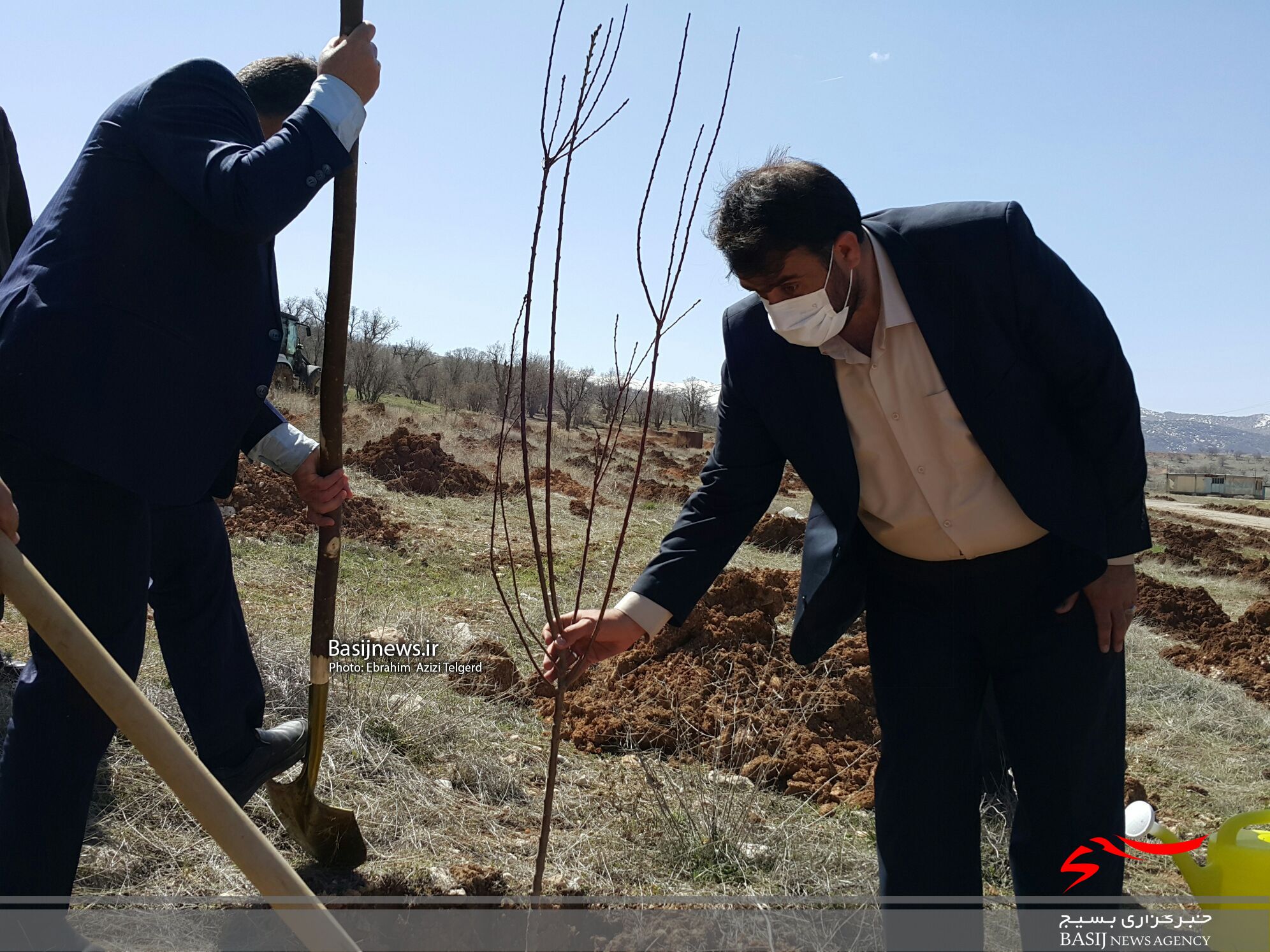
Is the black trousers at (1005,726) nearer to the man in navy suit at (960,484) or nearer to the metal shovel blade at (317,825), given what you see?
the man in navy suit at (960,484)

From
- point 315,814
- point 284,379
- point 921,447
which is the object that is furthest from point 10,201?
point 284,379

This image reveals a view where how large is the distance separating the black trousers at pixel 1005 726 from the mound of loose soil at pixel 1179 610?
6.13 metres

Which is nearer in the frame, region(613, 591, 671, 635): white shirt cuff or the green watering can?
region(613, 591, 671, 635): white shirt cuff

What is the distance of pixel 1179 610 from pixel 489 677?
5.77 m

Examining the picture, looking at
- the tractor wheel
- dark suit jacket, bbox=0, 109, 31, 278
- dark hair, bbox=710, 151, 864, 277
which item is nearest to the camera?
dark hair, bbox=710, 151, 864, 277

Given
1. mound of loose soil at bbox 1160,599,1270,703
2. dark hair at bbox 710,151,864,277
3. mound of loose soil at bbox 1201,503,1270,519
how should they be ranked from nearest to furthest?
1. dark hair at bbox 710,151,864,277
2. mound of loose soil at bbox 1160,599,1270,703
3. mound of loose soil at bbox 1201,503,1270,519

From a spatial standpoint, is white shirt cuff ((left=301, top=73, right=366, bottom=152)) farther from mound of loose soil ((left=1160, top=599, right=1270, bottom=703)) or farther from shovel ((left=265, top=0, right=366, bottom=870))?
mound of loose soil ((left=1160, top=599, right=1270, bottom=703))

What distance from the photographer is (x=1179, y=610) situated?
7.41 metres

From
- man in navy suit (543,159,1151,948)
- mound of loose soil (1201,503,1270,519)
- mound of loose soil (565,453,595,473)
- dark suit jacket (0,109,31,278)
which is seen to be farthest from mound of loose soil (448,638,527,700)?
mound of loose soil (1201,503,1270,519)

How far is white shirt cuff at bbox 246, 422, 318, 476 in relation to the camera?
91.2 inches

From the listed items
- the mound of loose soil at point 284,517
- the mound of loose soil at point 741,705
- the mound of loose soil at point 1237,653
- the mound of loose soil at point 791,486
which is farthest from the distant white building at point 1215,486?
the mound of loose soil at point 741,705

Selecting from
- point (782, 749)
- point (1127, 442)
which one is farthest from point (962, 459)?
point (782, 749)

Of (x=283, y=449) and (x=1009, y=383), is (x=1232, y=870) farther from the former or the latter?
(x=283, y=449)

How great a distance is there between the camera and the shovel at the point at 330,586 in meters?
2.10
